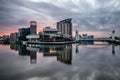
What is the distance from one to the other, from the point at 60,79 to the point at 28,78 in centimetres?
488

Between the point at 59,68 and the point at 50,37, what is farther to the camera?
the point at 50,37

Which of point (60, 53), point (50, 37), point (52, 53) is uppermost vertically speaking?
point (50, 37)

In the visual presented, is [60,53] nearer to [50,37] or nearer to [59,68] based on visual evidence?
[59,68]

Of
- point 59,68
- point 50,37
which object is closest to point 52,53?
point 59,68

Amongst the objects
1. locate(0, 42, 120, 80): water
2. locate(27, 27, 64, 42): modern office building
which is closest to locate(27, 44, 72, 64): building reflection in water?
locate(0, 42, 120, 80): water

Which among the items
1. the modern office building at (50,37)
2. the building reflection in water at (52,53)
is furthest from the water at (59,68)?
the modern office building at (50,37)

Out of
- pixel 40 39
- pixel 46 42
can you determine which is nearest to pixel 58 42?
pixel 46 42

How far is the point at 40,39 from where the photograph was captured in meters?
182

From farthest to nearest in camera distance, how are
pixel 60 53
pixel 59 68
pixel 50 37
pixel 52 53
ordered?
pixel 50 37 < pixel 52 53 < pixel 60 53 < pixel 59 68

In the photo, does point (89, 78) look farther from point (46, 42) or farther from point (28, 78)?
point (46, 42)

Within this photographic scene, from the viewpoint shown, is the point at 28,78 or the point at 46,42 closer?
the point at 28,78

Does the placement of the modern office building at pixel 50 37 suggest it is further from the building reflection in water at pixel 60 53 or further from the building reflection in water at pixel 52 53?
the building reflection in water at pixel 52 53

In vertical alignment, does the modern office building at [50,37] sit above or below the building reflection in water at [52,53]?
above

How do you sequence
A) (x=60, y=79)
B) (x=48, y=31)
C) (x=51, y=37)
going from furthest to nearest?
1. (x=48, y=31)
2. (x=51, y=37)
3. (x=60, y=79)
